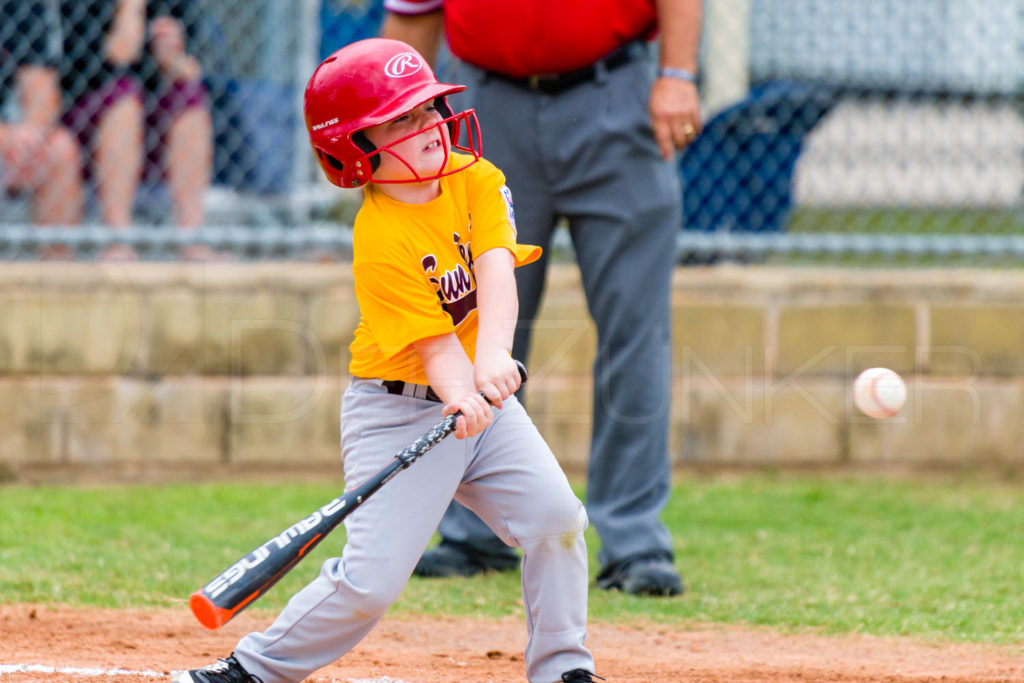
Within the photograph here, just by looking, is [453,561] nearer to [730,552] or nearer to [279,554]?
[730,552]

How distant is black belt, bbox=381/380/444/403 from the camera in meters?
2.74

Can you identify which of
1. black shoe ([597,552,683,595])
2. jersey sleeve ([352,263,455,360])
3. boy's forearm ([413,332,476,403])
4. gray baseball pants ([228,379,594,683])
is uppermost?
jersey sleeve ([352,263,455,360])

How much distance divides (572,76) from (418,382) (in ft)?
4.72

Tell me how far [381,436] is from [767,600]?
60.1 inches

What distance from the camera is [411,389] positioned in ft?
9.01

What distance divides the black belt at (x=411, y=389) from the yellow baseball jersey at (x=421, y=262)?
1 cm

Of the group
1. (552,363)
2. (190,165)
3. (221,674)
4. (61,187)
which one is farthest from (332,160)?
(61,187)

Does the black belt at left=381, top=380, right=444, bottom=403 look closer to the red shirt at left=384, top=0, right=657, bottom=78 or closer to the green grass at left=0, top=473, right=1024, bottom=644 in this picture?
the green grass at left=0, top=473, right=1024, bottom=644

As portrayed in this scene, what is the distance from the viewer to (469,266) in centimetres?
274

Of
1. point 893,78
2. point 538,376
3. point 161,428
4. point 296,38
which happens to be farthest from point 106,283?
point 893,78

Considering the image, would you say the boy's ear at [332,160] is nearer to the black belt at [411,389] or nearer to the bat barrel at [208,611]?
the black belt at [411,389]

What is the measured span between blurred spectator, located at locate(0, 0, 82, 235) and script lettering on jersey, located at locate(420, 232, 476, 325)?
123 inches

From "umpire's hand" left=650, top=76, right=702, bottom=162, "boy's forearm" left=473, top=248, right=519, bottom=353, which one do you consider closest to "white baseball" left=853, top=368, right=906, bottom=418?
"umpire's hand" left=650, top=76, right=702, bottom=162

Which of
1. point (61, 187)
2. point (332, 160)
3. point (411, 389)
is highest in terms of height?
point (332, 160)
